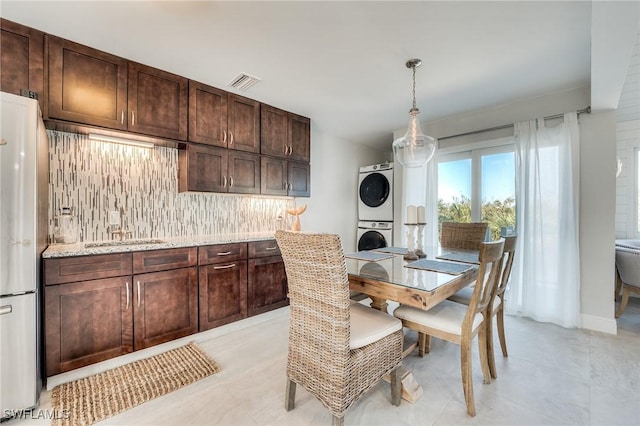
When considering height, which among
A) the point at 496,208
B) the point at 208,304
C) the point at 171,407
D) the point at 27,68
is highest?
the point at 27,68

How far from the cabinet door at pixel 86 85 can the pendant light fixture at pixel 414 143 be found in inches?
90.8

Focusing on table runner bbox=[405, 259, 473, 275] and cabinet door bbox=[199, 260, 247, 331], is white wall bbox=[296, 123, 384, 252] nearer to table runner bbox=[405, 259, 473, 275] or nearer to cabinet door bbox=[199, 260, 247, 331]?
cabinet door bbox=[199, 260, 247, 331]

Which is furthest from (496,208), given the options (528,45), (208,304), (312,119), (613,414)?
(208,304)

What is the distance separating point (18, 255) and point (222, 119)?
1856 mm

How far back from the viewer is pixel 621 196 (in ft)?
11.6

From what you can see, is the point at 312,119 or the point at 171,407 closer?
the point at 171,407

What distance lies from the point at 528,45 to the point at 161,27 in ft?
8.61

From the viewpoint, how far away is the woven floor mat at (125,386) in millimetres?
1524

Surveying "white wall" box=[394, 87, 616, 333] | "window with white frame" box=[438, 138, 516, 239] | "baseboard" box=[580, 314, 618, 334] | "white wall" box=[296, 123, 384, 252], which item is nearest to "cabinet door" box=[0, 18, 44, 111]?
"white wall" box=[296, 123, 384, 252]

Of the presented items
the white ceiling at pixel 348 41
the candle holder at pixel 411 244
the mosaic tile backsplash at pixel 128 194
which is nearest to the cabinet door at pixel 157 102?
the white ceiling at pixel 348 41

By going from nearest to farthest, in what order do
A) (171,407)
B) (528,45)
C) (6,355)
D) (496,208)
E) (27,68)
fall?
(6,355) → (171,407) → (27,68) → (528,45) → (496,208)

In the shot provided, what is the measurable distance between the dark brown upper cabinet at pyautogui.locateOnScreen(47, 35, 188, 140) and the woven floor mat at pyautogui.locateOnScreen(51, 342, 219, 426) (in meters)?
1.85

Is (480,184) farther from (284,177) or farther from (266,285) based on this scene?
(266,285)

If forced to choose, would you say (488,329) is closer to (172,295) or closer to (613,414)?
(613,414)
